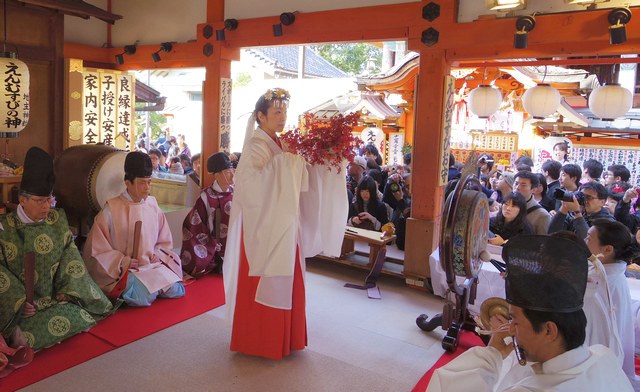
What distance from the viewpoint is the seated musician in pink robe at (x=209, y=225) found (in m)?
6.60

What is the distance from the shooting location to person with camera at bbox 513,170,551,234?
Answer: 5.69 meters

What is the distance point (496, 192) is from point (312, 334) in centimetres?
443

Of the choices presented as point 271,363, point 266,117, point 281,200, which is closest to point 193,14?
point 266,117

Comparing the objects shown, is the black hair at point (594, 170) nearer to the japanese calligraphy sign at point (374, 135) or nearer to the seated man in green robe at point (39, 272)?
the japanese calligraphy sign at point (374, 135)

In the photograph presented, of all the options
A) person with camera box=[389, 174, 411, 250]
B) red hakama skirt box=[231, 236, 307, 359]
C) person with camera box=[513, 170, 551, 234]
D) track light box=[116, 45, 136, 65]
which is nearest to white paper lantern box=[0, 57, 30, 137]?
track light box=[116, 45, 136, 65]

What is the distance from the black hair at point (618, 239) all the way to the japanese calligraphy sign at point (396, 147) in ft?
34.6

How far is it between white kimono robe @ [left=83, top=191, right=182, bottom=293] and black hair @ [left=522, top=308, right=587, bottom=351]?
178 inches

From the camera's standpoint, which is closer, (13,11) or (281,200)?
(281,200)

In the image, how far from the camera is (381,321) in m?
5.48

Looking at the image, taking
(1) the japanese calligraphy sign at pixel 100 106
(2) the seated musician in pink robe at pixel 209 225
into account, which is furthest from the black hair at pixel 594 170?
(1) the japanese calligraphy sign at pixel 100 106

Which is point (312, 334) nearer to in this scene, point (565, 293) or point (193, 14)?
point (565, 293)

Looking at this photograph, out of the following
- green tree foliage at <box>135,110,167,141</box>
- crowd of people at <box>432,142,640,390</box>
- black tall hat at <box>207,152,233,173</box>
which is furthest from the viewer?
green tree foliage at <box>135,110,167,141</box>

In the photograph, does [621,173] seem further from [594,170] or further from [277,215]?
[277,215]

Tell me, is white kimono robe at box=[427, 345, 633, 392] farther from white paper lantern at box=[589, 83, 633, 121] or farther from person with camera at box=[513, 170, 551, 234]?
white paper lantern at box=[589, 83, 633, 121]
